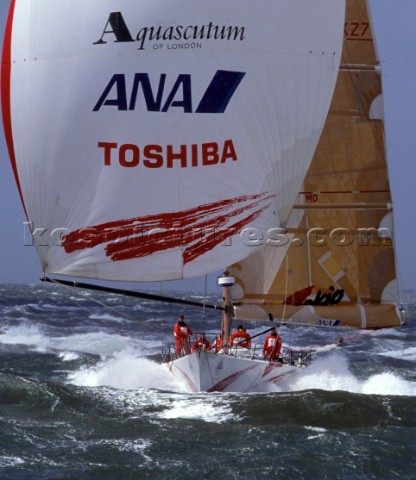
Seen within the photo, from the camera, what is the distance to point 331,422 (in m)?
17.8

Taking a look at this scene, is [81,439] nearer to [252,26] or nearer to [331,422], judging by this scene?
[331,422]

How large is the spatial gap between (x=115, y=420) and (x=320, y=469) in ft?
15.3

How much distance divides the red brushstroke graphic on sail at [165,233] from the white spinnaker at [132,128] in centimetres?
2

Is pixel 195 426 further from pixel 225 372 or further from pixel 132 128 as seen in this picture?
pixel 132 128

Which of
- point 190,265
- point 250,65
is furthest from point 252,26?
point 190,265

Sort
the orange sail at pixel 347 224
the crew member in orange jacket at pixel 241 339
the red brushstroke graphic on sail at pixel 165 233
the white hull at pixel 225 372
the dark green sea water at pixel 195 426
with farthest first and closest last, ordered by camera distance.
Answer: the orange sail at pixel 347 224 < the crew member in orange jacket at pixel 241 339 < the white hull at pixel 225 372 < the red brushstroke graphic on sail at pixel 165 233 < the dark green sea water at pixel 195 426

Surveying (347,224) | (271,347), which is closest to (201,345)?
(271,347)

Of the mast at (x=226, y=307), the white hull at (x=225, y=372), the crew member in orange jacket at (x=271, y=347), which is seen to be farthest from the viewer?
the crew member in orange jacket at (x=271, y=347)

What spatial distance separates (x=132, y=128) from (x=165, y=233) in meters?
1.85

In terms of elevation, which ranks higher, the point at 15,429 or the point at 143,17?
the point at 143,17

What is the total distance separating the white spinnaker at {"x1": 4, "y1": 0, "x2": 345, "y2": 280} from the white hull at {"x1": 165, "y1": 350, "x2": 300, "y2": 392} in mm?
2365

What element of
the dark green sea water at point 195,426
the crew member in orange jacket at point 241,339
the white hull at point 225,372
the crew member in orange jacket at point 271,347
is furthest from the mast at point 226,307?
the dark green sea water at point 195,426

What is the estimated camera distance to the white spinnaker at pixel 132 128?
17.2 metres

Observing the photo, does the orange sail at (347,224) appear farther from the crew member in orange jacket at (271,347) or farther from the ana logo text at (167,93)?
the ana logo text at (167,93)
